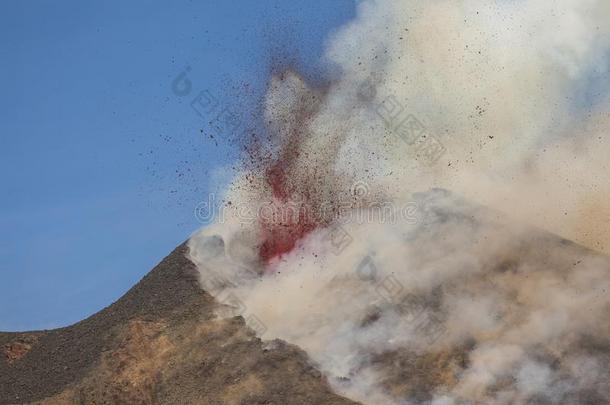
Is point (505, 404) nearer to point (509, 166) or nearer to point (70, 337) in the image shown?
point (509, 166)

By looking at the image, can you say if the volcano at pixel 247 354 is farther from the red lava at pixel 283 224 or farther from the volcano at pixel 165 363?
the red lava at pixel 283 224

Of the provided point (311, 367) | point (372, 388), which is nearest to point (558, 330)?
point (372, 388)

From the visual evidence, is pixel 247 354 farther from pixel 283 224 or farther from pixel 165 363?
pixel 283 224

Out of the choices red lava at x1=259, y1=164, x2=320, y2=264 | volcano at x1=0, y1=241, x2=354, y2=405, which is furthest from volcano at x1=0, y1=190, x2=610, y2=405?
red lava at x1=259, y1=164, x2=320, y2=264

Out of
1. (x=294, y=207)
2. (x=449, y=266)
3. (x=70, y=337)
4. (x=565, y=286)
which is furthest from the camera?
(x=294, y=207)

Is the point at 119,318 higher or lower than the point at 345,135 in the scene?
lower

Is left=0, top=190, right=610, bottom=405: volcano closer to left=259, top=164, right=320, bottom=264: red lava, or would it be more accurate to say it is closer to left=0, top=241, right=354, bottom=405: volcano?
left=0, top=241, right=354, bottom=405: volcano

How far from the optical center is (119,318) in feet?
74.2

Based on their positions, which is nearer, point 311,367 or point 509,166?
point 311,367

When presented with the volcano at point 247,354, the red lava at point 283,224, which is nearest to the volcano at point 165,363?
the volcano at point 247,354

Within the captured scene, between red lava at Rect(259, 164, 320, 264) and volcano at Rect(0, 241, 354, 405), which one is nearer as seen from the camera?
volcano at Rect(0, 241, 354, 405)

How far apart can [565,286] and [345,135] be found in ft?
28.5

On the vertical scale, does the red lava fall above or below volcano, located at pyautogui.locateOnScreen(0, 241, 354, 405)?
above

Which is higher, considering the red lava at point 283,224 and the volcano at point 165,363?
the red lava at point 283,224
